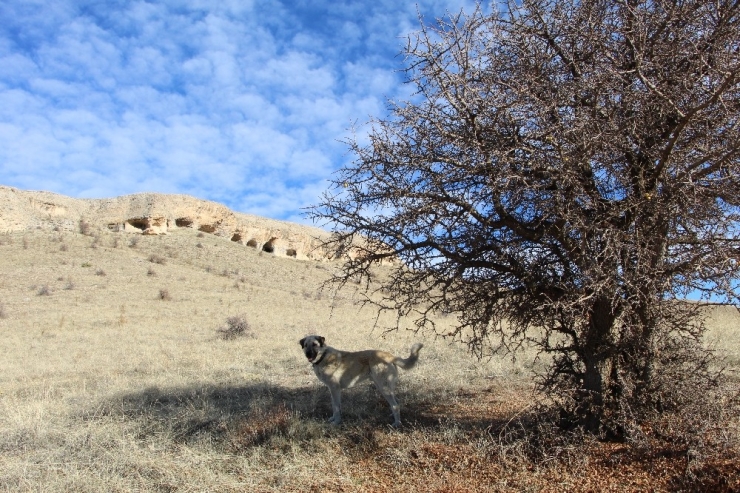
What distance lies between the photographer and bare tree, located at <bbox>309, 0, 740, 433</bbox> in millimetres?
5129

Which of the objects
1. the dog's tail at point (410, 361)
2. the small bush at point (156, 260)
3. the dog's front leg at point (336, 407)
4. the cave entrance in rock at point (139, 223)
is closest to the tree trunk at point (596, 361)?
the dog's tail at point (410, 361)

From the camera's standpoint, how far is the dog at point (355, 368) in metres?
7.50

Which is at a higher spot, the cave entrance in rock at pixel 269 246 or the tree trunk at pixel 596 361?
the cave entrance in rock at pixel 269 246

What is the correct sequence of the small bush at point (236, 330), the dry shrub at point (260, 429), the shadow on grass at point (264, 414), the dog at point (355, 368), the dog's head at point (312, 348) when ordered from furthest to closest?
1. the small bush at point (236, 330)
2. the dog's head at point (312, 348)
3. the dog at point (355, 368)
4. the shadow on grass at point (264, 414)
5. the dry shrub at point (260, 429)

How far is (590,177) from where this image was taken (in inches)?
225

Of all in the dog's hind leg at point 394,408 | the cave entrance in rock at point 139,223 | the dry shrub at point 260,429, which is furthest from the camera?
the cave entrance in rock at point 139,223

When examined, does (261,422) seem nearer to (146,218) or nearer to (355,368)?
(355,368)

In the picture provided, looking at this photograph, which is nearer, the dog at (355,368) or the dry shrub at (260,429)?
the dry shrub at (260,429)

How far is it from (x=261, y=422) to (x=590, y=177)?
5.39m

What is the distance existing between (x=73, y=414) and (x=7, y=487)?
306 centimetres

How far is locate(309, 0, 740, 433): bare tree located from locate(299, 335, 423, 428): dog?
1656 millimetres

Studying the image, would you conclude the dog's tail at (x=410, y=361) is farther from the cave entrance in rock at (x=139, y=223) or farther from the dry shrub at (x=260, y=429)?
the cave entrance in rock at (x=139, y=223)

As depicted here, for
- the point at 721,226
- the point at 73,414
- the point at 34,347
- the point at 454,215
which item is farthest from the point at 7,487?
the point at 34,347

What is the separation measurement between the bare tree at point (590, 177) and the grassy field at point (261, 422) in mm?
1040
